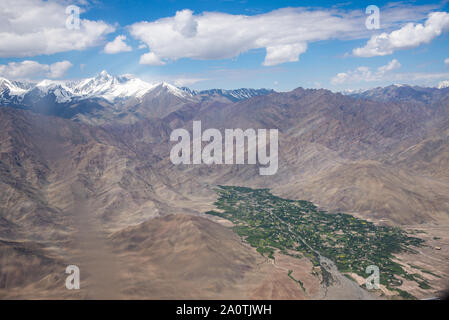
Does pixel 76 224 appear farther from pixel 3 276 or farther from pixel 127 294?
pixel 127 294

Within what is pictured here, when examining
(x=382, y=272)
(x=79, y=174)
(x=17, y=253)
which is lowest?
(x=382, y=272)

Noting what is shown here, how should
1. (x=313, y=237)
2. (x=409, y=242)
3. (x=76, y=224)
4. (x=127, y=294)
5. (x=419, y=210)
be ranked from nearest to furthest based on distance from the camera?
(x=127, y=294)
(x=409, y=242)
(x=313, y=237)
(x=76, y=224)
(x=419, y=210)

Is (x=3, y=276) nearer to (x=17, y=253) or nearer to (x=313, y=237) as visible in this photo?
(x=17, y=253)

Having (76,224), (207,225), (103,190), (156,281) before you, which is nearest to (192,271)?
(156,281)

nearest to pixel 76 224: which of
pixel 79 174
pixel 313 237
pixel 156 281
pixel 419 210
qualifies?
pixel 79 174

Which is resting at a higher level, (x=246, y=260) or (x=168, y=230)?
(x=168, y=230)

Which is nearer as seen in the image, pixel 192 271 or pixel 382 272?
pixel 192 271

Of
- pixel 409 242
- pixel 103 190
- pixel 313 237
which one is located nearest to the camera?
pixel 409 242
